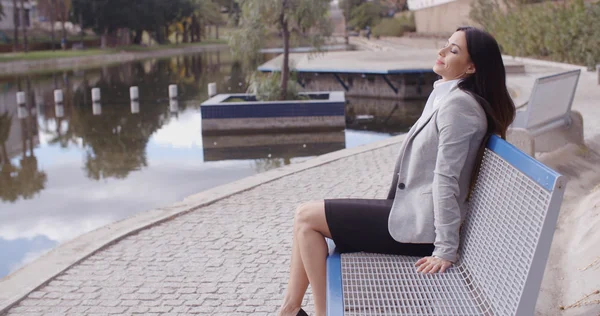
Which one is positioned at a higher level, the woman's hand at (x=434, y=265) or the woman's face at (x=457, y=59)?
the woman's face at (x=457, y=59)

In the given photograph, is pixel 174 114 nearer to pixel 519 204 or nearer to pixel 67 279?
pixel 67 279

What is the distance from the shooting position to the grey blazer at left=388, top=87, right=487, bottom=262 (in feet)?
9.95

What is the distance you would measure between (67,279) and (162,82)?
1016 inches

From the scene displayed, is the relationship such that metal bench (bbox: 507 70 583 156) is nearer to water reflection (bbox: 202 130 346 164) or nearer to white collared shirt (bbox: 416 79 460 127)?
white collared shirt (bbox: 416 79 460 127)

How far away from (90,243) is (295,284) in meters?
2.92

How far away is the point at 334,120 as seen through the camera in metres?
15.2

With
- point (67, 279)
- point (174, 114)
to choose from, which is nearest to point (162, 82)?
point (174, 114)

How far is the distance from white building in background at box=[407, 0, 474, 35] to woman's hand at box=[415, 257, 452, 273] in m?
45.0

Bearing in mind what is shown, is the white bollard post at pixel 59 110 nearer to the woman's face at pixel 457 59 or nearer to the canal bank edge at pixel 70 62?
the woman's face at pixel 457 59

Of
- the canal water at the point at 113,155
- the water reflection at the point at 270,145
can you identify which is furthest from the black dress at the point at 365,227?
the water reflection at the point at 270,145

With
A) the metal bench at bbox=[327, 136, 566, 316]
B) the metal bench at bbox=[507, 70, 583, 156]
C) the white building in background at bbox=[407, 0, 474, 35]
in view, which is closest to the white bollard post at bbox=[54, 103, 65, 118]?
the metal bench at bbox=[507, 70, 583, 156]

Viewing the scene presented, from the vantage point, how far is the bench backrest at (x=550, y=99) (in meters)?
6.79

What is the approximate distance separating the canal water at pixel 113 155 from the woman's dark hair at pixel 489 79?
4628 millimetres

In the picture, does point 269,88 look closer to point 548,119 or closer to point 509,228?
point 548,119
